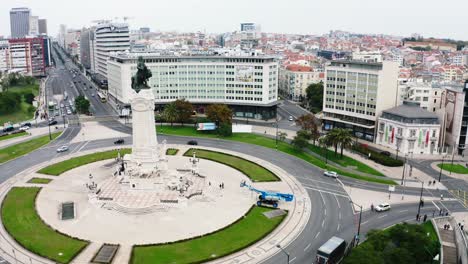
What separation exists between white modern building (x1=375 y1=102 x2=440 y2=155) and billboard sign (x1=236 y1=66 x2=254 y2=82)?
5498 centimetres

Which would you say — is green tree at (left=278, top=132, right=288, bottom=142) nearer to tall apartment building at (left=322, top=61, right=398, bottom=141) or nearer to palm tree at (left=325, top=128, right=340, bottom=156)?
palm tree at (left=325, top=128, right=340, bottom=156)

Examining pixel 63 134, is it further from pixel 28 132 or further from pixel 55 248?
pixel 55 248

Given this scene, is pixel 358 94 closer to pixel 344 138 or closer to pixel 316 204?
pixel 344 138

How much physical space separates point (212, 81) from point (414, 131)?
7575cm

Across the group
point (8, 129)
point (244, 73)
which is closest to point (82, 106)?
point (8, 129)

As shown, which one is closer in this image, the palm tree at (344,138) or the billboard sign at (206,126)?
the palm tree at (344,138)

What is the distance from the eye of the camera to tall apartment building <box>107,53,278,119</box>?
503 feet

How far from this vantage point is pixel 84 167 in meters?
100

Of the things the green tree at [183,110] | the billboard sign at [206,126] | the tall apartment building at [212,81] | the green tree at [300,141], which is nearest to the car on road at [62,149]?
the green tree at [183,110]

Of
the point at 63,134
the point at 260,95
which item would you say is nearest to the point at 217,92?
the point at 260,95

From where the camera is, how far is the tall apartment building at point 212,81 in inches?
6038

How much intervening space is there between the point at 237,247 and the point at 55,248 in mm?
27414

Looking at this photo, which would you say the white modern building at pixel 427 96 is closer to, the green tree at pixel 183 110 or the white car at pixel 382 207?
the white car at pixel 382 207

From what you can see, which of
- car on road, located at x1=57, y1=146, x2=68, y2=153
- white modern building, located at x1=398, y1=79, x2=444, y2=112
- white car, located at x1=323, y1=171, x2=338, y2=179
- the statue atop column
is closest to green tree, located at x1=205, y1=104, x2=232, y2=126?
car on road, located at x1=57, y1=146, x2=68, y2=153
